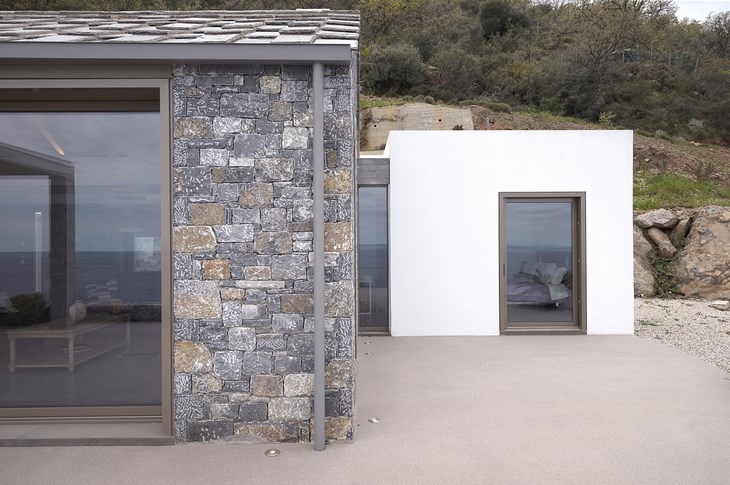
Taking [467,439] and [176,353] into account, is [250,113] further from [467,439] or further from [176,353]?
[467,439]

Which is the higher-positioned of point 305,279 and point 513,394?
point 305,279

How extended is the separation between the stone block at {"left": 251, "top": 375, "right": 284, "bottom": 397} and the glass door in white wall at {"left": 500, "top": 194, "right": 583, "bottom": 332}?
5009mm

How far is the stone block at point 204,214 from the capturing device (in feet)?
12.1

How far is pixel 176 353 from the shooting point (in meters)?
3.67

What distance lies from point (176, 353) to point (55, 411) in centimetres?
117

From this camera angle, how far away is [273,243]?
3711mm

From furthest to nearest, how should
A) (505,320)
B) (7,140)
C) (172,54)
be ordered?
(505,320) < (7,140) < (172,54)

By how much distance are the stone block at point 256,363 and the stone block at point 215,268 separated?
2.02ft

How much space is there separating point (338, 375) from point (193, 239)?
1.47 m

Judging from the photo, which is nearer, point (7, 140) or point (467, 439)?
point (467, 439)

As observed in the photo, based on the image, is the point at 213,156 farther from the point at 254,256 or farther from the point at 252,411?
the point at 252,411

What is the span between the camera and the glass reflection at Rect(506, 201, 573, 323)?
7.86 meters

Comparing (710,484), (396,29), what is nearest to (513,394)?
(710,484)

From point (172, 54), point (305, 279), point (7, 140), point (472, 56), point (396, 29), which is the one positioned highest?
point (396, 29)
